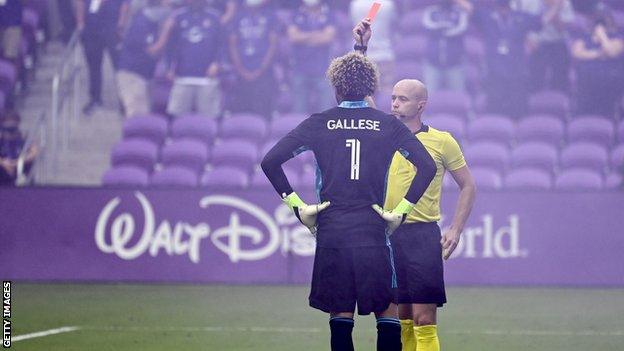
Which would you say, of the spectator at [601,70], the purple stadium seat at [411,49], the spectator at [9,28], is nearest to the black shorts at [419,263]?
the spectator at [601,70]

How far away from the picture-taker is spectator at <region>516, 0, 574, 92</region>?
66.9 feet

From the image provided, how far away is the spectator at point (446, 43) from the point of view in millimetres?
20203

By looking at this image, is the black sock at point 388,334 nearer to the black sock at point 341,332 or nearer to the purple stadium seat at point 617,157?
the black sock at point 341,332

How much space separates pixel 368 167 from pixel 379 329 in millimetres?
916

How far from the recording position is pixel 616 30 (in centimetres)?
2027

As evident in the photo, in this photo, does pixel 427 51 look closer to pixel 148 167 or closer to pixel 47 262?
pixel 148 167

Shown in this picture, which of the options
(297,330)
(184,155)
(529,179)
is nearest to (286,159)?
(297,330)

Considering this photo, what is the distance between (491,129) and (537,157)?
0.89 m

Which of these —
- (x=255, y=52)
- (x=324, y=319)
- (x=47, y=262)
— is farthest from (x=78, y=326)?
(x=255, y=52)

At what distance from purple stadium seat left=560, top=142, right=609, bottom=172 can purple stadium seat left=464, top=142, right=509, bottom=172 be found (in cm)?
97

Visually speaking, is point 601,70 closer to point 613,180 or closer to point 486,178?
point 613,180

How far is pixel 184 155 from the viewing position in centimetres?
1941

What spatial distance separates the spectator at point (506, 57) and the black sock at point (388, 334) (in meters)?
13.5

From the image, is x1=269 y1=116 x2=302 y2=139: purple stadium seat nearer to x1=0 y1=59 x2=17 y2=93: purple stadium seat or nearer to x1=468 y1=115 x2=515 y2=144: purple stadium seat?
x1=468 y1=115 x2=515 y2=144: purple stadium seat
